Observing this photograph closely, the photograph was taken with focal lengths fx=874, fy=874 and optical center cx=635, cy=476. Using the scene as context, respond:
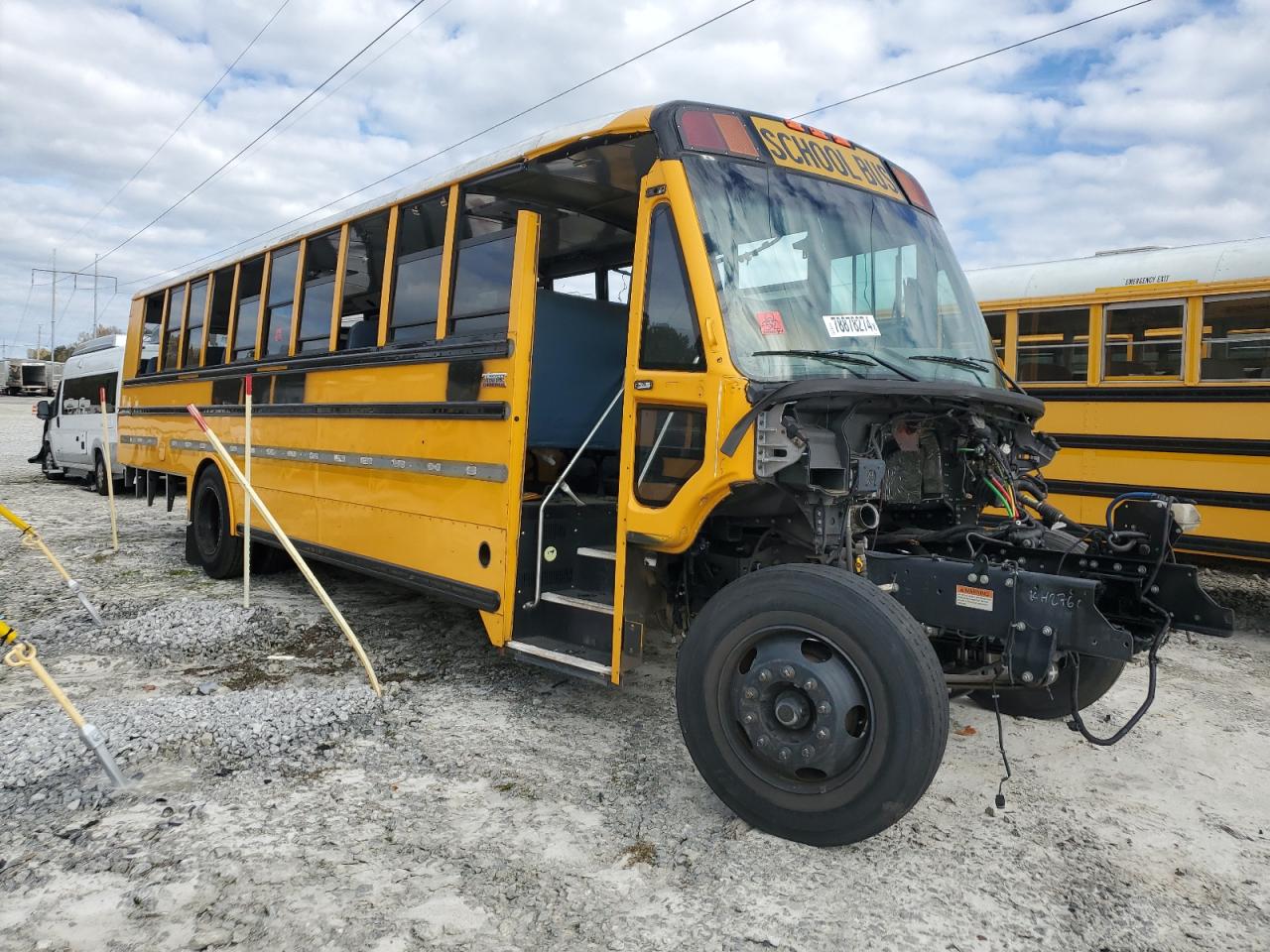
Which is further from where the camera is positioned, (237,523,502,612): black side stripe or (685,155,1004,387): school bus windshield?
(237,523,502,612): black side stripe

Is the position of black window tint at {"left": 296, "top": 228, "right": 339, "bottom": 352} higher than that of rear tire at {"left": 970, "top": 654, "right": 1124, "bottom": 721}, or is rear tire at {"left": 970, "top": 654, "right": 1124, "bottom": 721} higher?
black window tint at {"left": 296, "top": 228, "right": 339, "bottom": 352}

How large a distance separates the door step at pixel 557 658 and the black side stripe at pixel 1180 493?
3.71 m

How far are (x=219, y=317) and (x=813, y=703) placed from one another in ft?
21.1

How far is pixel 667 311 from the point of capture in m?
3.57

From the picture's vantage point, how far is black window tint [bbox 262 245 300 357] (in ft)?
20.5

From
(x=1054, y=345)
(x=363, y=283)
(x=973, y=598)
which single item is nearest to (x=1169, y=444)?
(x=1054, y=345)

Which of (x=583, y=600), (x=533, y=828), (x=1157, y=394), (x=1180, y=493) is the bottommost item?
(x=533, y=828)

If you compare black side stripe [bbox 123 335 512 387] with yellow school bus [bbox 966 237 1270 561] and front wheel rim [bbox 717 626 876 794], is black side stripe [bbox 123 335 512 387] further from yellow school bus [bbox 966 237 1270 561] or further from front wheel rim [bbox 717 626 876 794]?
yellow school bus [bbox 966 237 1270 561]

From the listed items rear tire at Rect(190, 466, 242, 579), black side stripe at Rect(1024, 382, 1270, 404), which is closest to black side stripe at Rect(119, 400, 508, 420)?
rear tire at Rect(190, 466, 242, 579)

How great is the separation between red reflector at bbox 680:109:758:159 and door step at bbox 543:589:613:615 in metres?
2.04

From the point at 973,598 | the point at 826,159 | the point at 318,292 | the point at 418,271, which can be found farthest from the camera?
the point at 318,292

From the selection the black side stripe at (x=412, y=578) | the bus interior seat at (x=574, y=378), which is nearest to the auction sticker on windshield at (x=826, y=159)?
the bus interior seat at (x=574, y=378)

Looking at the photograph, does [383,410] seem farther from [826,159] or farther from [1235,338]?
[1235,338]

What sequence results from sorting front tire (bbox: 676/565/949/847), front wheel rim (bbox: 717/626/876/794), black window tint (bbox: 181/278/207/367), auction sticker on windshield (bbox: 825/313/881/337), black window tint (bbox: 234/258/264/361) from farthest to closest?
black window tint (bbox: 181/278/207/367)
black window tint (bbox: 234/258/264/361)
auction sticker on windshield (bbox: 825/313/881/337)
front wheel rim (bbox: 717/626/876/794)
front tire (bbox: 676/565/949/847)
